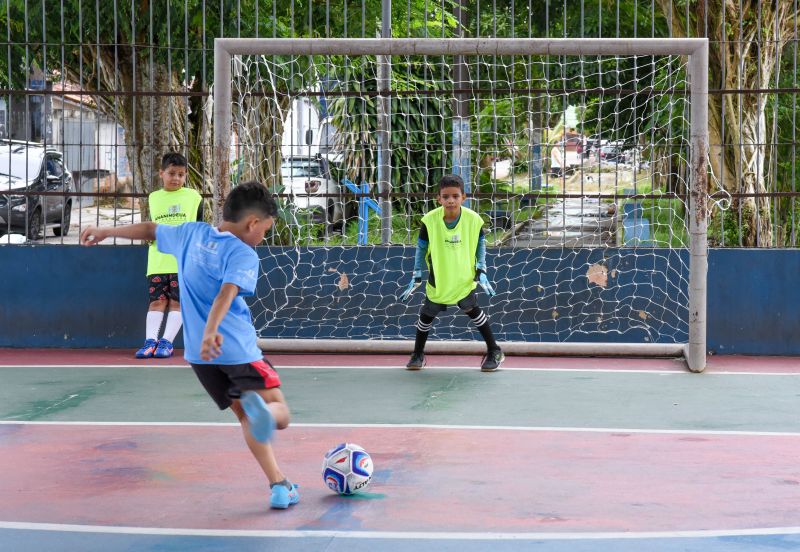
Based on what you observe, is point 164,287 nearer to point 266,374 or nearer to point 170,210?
point 170,210

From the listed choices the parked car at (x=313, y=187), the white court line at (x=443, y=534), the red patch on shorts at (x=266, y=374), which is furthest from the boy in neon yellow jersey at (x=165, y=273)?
the white court line at (x=443, y=534)

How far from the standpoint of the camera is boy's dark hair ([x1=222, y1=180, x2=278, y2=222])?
617 cm

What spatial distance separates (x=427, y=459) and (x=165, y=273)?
524cm

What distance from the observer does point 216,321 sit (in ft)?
19.2

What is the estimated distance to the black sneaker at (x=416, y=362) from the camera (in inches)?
435

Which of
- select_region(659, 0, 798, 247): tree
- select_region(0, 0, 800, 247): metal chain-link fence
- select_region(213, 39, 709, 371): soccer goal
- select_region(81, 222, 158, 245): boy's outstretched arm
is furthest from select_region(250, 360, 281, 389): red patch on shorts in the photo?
select_region(659, 0, 798, 247): tree

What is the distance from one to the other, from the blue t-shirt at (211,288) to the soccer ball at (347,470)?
687 mm

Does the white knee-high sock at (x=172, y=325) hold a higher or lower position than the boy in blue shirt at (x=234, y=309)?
lower

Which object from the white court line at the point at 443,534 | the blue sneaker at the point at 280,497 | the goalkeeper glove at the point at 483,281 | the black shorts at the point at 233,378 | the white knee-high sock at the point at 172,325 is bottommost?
the white court line at the point at 443,534

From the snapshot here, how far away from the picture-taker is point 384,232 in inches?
480

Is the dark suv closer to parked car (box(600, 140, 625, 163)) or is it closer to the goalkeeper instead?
the goalkeeper

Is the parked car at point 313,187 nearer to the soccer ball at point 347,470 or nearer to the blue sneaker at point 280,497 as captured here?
the soccer ball at point 347,470

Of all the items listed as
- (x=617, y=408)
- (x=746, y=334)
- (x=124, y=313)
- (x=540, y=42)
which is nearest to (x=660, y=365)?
(x=746, y=334)

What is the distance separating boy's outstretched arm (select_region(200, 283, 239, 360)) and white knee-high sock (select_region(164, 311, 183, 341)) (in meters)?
5.93
